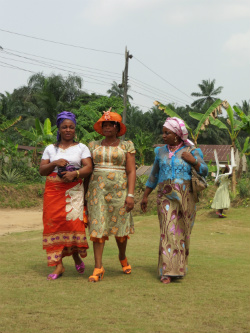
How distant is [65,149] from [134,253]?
2.63 m

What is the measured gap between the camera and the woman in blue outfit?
5.54 metres

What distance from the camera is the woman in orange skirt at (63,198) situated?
18.2 feet

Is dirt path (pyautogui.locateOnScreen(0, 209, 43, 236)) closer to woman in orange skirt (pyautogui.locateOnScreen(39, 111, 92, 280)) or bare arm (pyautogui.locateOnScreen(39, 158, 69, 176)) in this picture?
woman in orange skirt (pyautogui.locateOnScreen(39, 111, 92, 280))

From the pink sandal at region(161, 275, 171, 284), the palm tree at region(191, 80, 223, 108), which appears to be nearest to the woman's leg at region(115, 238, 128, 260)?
the pink sandal at region(161, 275, 171, 284)

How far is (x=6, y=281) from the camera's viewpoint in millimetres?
5336

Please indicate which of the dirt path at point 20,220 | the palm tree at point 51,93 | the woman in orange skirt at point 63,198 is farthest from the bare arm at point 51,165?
the palm tree at point 51,93

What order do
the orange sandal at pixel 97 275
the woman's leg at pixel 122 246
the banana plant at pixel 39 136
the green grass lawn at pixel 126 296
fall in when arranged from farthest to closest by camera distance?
the banana plant at pixel 39 136 → the woman's leg at pixel 122 246 → the orange sandal at pixel 97 275 → the green grass lawn at pixel 126 296

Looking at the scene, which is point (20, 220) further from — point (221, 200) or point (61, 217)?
point (61, 217)

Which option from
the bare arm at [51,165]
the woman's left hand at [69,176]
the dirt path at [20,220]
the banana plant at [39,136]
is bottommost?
the dirt path at [20,220]

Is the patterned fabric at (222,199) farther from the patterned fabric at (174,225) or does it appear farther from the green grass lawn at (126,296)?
the patterned fabric at (174,225)

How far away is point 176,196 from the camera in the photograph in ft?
18.2

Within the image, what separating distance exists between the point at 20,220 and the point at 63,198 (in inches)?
485

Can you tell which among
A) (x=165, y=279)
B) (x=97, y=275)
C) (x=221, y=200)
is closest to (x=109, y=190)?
(x=97, y=275)

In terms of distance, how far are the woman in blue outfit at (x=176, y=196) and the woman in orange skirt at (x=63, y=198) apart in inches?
33.6
